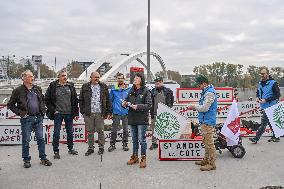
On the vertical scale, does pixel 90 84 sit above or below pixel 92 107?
above

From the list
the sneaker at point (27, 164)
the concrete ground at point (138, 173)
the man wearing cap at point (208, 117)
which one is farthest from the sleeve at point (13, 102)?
the man wearing cap at point (208, 117)

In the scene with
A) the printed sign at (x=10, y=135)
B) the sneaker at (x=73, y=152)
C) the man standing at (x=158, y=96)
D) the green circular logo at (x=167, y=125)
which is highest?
the man standing at (x=158, y=96)

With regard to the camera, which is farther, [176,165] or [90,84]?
[90,84]

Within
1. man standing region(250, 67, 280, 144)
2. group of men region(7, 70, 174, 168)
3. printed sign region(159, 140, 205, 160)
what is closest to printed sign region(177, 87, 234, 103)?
man standing region(250, 67, 280, 144)

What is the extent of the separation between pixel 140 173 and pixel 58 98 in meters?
2.48

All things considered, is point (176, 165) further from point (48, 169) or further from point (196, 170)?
point (48, 169)

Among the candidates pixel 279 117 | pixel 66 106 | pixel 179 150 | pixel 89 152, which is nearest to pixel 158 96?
pixel 179 150

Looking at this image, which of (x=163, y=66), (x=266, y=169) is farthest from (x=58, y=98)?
(x=163, y=66)

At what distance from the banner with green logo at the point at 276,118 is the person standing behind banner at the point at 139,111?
3292mm

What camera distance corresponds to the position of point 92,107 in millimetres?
7750

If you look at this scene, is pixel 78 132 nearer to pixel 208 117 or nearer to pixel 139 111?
pixel 139 111

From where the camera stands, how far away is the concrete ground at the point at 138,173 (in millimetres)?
5539

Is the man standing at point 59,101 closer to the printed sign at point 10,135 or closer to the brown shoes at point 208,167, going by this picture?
the printed sign at point 10,135

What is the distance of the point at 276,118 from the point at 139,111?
143 inches
